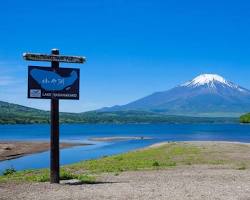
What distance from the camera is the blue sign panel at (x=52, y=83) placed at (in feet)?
67.2

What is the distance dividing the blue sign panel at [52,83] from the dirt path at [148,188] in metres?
3.40

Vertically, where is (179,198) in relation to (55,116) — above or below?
below

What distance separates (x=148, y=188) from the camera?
62.4ft

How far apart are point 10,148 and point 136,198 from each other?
199ft

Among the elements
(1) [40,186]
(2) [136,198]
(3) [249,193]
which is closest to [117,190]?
(2) [136,198]

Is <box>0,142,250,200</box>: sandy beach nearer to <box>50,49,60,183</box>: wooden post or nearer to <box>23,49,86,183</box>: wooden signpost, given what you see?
<box>50,49,60,183</box>: wooden post

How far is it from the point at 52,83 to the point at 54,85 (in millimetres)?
108

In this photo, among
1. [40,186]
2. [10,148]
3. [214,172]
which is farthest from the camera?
[10,148]

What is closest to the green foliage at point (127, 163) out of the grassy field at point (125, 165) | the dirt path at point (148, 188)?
the grassy field at point (125, 165)

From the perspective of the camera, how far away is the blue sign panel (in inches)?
806

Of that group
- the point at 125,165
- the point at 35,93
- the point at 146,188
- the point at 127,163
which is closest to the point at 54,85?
the point at 35,93

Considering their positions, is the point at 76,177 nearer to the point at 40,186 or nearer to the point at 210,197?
the point at 40,186

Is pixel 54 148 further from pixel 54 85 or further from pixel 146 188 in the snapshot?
pixel 146 188

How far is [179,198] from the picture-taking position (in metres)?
16.9
